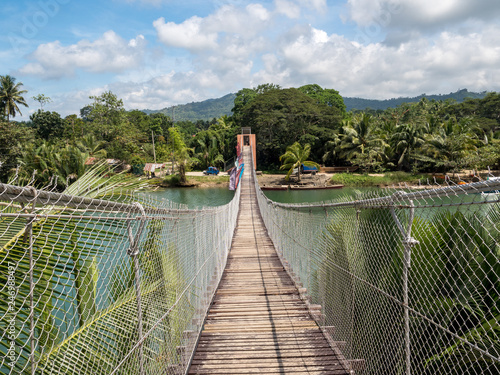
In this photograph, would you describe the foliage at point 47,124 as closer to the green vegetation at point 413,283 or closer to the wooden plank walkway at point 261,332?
the wooden plank walkway at point 261,332

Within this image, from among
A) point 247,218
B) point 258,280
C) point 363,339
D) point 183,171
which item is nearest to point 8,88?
point 183,171

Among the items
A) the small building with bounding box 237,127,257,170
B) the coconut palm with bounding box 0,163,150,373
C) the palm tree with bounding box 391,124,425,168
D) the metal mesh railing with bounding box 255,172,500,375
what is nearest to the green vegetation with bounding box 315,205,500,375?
the metal mesh railing with bounding box 255,172,500,375

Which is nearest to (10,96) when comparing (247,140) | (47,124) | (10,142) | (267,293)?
(47,124)

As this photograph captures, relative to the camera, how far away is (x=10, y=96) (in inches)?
1262

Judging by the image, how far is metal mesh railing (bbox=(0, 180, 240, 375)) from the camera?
1333 millimetres

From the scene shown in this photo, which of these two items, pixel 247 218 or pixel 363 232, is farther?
pixel 247 218

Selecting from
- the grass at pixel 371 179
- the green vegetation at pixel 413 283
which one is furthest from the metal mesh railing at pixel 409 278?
the grass at pixel 371 179

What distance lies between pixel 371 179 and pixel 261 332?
23.3 metres

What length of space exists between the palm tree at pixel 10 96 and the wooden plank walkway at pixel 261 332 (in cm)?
3682

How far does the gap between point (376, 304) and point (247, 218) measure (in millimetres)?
8577

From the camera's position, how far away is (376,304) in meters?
2.05

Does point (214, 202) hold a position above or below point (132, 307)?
below

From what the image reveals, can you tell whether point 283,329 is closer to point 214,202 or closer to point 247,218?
point 247,218

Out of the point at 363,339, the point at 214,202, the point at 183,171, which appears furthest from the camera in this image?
the point at 183,171
